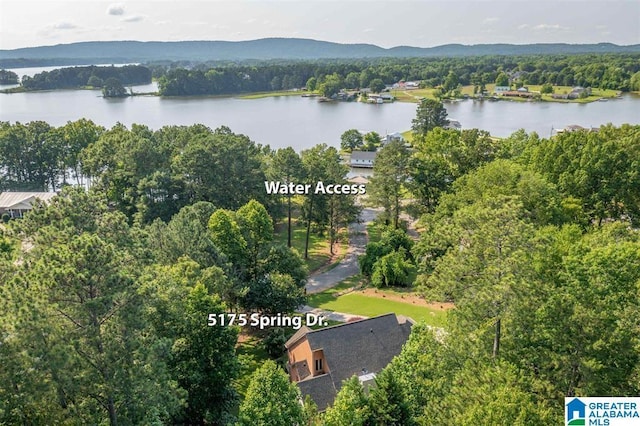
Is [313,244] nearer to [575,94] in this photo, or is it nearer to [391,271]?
[391,271]

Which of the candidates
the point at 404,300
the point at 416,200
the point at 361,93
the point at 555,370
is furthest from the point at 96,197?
the point at 361,93

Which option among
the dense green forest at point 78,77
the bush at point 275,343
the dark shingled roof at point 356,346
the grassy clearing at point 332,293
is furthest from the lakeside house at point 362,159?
the dense green forest at point 78,77

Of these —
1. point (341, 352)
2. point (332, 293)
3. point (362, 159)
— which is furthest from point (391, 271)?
point (362, 159)

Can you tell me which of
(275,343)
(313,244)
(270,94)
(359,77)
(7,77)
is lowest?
(313,244)

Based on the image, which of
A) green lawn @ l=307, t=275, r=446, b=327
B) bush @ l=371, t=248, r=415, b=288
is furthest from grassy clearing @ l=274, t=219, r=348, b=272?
bush @ l=371, t=248, r=415, b=288

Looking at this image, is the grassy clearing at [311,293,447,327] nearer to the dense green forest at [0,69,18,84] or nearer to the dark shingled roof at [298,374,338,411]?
the dark shingled roof at [298,374,338,411]

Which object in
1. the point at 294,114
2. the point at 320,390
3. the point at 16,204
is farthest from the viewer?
the point at 294,114

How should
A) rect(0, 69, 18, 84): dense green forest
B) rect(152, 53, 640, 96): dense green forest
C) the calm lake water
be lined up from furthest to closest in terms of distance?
1. rect(0, 69, 18, 84): dense green forest
2. rect(152, 53, 640, 96): dense green forest
3. the calm lake water
